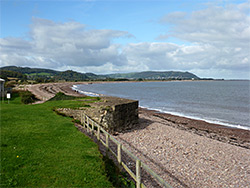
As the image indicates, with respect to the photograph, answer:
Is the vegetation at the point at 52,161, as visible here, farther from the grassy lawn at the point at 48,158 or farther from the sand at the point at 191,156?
the sand at the point at 191,156

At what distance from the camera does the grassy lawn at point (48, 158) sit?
6.43 m

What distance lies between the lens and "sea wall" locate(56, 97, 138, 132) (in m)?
16.3

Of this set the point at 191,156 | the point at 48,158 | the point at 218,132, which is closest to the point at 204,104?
the point at 218,132

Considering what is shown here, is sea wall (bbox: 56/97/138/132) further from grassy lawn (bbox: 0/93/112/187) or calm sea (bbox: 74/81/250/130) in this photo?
calm sea (bbox: 74/81/250/130)

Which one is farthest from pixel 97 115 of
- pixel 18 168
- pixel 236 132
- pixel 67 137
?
pixel 236 132

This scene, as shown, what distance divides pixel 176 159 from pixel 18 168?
8775mm

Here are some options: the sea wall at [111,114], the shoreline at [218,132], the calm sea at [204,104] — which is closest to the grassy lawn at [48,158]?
the sea wall at [111,114]

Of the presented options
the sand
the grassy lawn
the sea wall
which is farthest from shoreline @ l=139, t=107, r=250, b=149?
the grassy lawn

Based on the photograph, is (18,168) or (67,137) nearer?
(18,168)

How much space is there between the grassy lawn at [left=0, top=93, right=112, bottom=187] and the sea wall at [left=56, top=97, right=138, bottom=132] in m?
4.23

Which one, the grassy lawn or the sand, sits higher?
the grassy lawn

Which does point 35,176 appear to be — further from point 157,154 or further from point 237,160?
point 237,160

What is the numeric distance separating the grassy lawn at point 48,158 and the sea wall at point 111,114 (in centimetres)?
423

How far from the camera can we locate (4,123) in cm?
1240
